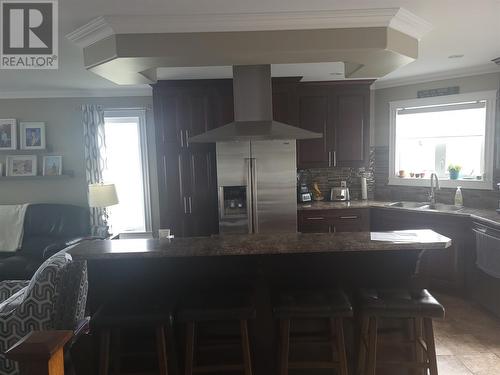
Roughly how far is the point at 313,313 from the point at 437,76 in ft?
11.6

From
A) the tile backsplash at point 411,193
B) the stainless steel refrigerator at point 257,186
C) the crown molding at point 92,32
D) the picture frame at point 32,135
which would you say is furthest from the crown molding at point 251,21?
the picture frame at point 32,135

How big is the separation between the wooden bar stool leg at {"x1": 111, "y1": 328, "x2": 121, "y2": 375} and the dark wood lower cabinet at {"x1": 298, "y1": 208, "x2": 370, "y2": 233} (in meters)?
2.52

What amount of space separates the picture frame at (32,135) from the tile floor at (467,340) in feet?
16.1

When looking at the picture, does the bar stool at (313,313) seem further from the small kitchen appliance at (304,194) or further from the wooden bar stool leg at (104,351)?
the small kitchen appliance at (304,194)

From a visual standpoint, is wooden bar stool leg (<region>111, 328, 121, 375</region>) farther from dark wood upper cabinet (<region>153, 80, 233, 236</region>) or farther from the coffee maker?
the coffee maker

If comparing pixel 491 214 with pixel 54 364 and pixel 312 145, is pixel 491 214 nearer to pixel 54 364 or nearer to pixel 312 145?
pixel 312 145

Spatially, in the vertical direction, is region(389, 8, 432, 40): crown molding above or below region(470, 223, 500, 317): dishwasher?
above

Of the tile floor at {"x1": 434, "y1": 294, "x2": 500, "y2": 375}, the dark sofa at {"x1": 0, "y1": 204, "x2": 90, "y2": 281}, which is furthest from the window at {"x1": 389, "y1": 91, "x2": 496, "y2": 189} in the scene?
the dark sofa at {"x1": 0, "y1": 204, "x2": 90, "y2": 281}

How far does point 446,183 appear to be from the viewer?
13.5 feet

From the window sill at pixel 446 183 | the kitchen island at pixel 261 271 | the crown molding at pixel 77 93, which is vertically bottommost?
the kitchen island at pixel 261 271

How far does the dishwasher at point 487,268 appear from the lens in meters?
3.06

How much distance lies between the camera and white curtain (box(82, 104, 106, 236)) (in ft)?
14.4

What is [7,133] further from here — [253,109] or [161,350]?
[161,350]

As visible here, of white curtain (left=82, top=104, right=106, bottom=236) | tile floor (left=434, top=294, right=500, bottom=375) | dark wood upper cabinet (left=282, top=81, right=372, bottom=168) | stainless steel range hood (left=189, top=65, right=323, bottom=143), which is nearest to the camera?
tile floor (left=434, top=294, right=500, bottom=375)
